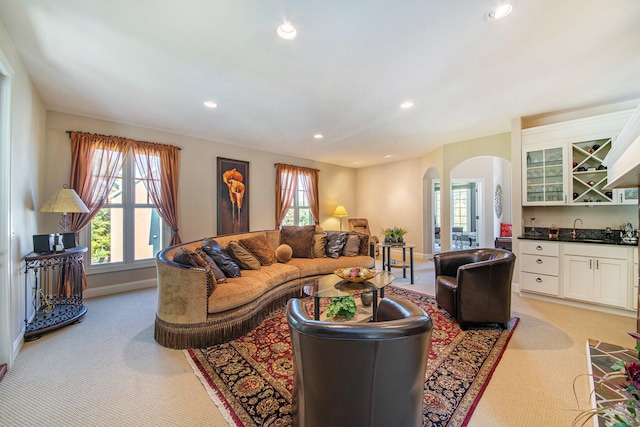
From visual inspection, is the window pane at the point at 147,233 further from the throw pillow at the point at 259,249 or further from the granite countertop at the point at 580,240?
the granite countertop at the point at 580,240

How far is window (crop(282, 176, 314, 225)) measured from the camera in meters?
6.34

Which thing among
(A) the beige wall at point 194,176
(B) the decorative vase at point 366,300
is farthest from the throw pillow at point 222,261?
(A) the beige wall at point 194,176

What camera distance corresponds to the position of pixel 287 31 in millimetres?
1934

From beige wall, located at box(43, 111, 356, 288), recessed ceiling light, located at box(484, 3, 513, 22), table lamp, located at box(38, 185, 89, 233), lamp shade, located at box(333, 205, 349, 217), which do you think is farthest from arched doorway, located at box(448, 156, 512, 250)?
table lamp, located at box(38, 185, 89, 233)

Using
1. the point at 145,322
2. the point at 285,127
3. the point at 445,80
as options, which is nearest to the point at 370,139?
the point at 285,127

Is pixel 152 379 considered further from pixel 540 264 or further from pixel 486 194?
pixel 486 194

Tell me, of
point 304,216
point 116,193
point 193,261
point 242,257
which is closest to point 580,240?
point 242,257

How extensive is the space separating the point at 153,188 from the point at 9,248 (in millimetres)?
2252

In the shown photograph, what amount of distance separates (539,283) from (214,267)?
4.32 m

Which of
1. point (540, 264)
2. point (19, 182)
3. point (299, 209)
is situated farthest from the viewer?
point (299, 209)

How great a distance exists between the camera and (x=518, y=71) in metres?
2.50

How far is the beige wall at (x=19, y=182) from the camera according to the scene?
2043 mm

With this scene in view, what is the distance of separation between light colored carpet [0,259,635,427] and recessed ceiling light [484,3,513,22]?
2.64m

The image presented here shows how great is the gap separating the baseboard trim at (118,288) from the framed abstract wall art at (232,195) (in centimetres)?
139
